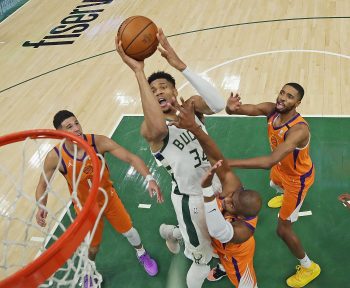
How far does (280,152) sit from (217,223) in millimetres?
925

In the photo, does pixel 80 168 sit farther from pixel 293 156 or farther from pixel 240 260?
pixel 293 156

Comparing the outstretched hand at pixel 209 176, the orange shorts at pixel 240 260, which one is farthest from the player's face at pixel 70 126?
the orange shorts at pixel 240 260

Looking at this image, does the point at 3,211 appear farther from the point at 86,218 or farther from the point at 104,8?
the point at 104,8

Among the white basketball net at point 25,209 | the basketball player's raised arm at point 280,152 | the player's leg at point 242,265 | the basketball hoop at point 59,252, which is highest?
the basketball hoop at point 59,252

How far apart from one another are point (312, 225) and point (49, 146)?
3.67m

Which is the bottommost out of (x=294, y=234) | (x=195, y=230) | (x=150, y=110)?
(x=294, y=234)

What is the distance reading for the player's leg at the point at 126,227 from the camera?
3768 millimetres

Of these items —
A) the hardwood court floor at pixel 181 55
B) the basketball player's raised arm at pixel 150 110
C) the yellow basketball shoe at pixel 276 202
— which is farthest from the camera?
the hardwood court floor at pixel 181 55

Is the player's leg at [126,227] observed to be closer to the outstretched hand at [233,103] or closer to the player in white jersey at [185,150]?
the player in white jersey at [185,150]

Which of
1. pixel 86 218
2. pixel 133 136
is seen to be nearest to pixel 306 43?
pixel 133 136

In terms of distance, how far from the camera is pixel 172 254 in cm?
421

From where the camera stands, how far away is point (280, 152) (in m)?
3.30

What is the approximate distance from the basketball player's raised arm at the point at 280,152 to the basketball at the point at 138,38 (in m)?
1.06

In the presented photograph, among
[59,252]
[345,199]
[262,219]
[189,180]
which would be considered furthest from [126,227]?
[345,199]
